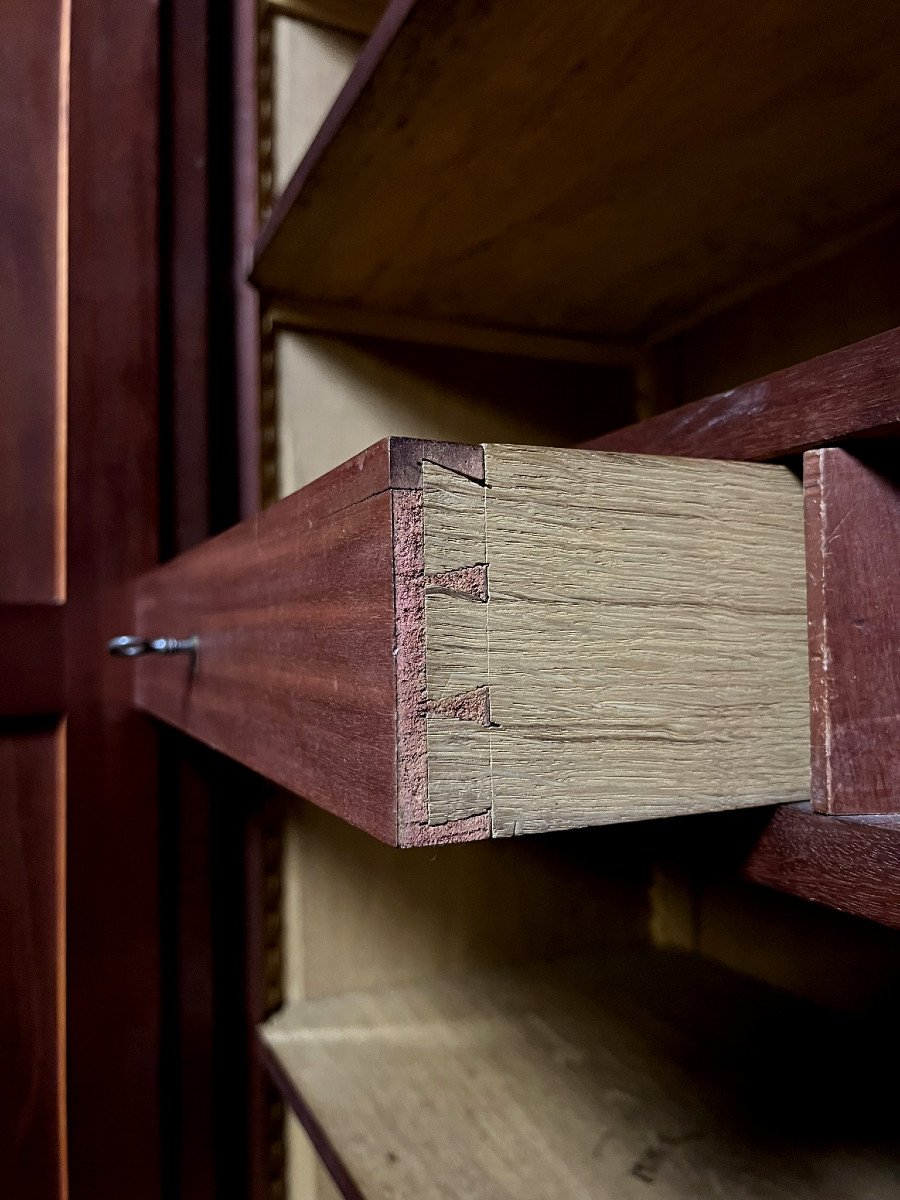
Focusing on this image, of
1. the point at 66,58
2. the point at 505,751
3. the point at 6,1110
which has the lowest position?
the point at 6,1110

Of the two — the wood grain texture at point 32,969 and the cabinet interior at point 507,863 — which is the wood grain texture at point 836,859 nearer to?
the cabinet interior at point 507,863

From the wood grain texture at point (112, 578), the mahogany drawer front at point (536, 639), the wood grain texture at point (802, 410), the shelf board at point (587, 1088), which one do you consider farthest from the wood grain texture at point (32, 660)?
the wood grain texture at point (802, 410)

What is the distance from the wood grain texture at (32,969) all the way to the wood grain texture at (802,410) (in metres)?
0.59

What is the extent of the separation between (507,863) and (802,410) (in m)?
0.64

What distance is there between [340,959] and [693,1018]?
302 mm

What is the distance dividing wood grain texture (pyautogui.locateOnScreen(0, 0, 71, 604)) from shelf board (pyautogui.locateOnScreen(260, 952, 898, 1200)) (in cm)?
45

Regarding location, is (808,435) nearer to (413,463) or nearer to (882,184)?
(413,463)

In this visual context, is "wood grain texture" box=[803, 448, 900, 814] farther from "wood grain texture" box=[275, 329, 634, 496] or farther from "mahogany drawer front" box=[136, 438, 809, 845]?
"wood grain texture" box=[275, 329, 634, 496]

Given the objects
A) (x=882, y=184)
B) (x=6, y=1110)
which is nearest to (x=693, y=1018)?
(x=6, y=1110)

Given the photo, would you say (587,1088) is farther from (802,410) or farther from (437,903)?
(802,410)

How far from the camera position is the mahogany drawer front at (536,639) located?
0.28 m

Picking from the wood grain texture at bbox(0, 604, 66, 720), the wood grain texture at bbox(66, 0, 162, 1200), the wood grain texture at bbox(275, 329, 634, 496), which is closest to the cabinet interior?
the wood grain texture at bbox(275, 329, 634, 496)

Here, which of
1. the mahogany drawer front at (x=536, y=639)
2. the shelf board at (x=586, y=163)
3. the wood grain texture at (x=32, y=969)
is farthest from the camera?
the wood grain texture at (x=32, y=969)

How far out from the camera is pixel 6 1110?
0.73m
